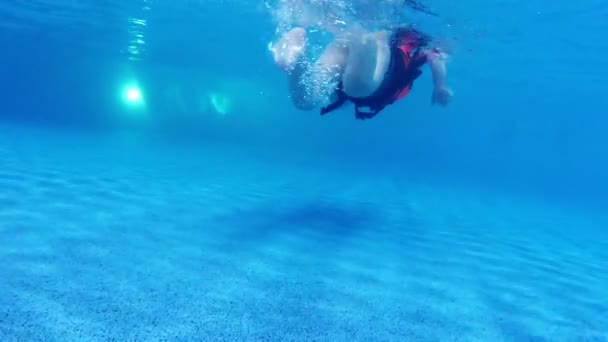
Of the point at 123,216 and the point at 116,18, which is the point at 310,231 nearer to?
the point at 123,216

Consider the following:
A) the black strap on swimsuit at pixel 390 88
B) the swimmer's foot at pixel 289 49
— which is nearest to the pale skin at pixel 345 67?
the swimmer's foot at pixel 289 49

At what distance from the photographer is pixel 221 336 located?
4582 millimetres

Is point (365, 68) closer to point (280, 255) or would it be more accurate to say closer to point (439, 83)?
point (439, 83)

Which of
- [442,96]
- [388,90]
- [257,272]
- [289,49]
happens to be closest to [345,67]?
[388,90]

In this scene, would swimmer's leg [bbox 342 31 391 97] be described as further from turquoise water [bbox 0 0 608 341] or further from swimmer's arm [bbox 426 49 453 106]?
turquoise water [bbox 0 0 608 341]

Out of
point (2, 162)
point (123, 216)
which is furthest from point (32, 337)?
point (2, 162)

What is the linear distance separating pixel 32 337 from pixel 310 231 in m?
6.44

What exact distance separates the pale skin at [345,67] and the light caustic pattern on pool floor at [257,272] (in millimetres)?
3106

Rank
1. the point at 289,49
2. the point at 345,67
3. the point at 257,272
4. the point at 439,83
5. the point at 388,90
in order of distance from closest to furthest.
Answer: the point at 257,272
the point at 345,67
the point at 388,90
the point at 289,49
the point at 439,83

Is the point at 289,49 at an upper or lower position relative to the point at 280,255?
upper

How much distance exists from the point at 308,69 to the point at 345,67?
940 millimetres

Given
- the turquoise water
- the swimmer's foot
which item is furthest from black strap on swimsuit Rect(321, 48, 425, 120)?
the turquoise water

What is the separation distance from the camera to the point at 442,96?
7.63 meters

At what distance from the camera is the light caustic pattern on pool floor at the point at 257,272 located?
4.86 meters
